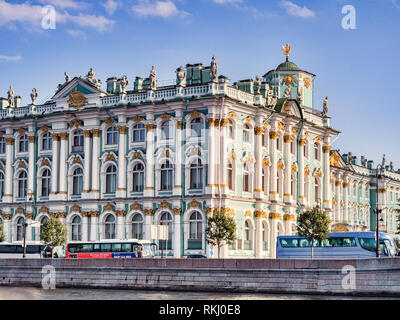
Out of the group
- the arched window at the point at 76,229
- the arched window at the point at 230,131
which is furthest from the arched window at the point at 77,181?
the arched window at the point at 230,131

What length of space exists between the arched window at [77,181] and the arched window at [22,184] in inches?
189

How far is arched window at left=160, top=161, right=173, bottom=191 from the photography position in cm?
6662

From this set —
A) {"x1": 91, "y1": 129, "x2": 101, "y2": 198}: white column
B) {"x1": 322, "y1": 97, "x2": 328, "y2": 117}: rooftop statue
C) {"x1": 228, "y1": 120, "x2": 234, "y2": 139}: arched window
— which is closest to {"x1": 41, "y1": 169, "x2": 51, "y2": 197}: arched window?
{"x1": 91, "y1": 129, "x2": 101, "y2": 198}: white column

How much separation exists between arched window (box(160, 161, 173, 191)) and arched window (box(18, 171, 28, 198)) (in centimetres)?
1307

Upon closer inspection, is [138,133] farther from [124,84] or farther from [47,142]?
[47,142]

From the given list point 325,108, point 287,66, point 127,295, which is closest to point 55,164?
point 287,66

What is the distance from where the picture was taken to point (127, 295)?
154 feet

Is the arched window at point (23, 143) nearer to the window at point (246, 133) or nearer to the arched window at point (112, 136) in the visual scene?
the arched window at point (112, 136)

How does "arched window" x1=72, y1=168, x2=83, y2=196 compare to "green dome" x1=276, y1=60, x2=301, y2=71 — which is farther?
"green dome" x1=276, y1=60, x2=301, y2=71

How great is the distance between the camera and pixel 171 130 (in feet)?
218

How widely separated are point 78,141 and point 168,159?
29.4 ft

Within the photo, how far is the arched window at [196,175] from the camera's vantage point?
6531cm

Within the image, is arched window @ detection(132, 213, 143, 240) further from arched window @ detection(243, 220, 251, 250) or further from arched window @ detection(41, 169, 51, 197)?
arched window @ detection(41, 169, 51, 197)
